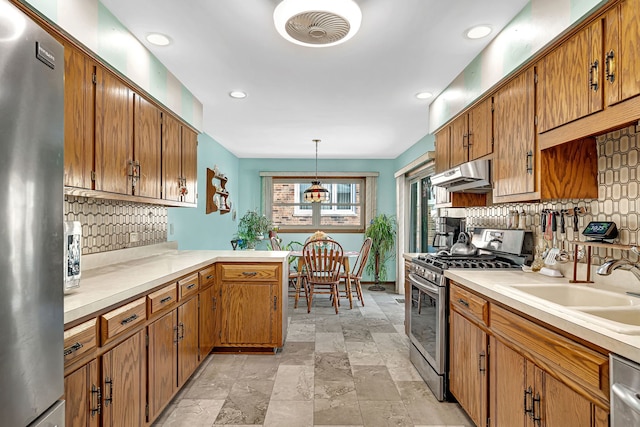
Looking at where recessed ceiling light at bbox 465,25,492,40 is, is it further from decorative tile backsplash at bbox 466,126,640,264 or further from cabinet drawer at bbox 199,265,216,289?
cabinet drawer at bbox 199,265,216,289

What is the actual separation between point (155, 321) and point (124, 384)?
0.39 metres

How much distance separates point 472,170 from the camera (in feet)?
8.28

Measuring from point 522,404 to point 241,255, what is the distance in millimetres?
2341

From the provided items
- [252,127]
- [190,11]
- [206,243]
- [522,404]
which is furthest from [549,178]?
[206,243]

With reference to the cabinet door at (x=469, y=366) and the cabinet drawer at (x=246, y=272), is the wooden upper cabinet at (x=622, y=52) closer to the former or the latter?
the cabinet door at (x=469, y=366)

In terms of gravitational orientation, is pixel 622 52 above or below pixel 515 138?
above

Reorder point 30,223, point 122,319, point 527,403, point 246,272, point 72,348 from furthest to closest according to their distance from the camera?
point 246,272, point 122,319, point 527,403, point 72,348, point 30,223

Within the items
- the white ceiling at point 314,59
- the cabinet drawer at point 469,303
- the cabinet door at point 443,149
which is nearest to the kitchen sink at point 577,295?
the cabinet drawer at point 469,303

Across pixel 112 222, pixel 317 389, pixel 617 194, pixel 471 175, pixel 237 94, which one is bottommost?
pixel 317 389

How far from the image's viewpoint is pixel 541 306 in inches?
54.4

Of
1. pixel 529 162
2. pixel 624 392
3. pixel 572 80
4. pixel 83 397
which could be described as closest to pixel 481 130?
pixel 529 162

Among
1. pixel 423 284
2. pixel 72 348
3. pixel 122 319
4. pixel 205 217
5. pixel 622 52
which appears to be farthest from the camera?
pixel 205 217

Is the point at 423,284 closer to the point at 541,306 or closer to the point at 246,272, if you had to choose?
the point at 541,306

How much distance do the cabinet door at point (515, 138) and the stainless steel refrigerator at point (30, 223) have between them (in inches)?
84.6
